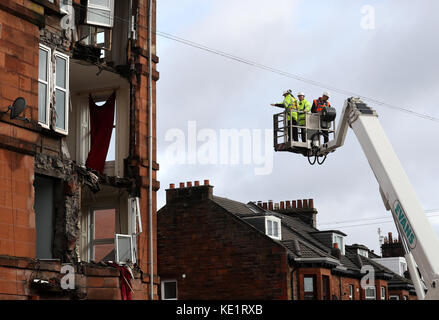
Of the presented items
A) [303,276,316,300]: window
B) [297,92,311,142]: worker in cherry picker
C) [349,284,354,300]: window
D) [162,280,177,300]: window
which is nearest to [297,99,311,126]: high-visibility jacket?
[297,92,311,142]: worker in cherry picker

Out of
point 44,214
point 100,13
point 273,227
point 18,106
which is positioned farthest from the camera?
point 273,227

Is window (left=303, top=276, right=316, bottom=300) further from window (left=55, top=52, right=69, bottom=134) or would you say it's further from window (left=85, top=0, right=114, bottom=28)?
window (left=55, top=52, right=69, bottom=134)

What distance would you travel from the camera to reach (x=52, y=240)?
70.5 ft

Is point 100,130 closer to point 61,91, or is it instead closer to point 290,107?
point 61,91

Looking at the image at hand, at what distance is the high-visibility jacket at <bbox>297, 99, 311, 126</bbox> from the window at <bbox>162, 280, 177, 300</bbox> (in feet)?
72.5

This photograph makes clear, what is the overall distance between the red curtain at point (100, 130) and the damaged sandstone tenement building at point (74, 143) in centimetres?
4

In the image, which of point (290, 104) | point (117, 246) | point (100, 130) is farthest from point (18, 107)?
point (290, 104)

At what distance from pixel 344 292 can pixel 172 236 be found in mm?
10952

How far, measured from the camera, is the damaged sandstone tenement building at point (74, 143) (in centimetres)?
1947

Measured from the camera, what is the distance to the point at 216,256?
4194 centimetres

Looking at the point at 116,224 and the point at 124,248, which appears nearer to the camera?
the point at 124,248

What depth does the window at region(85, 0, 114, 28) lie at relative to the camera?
23.6 m

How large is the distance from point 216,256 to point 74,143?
1761 cm

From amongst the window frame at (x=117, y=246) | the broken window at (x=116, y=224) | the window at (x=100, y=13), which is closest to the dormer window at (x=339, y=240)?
the broken window at (x=116, y=224)
